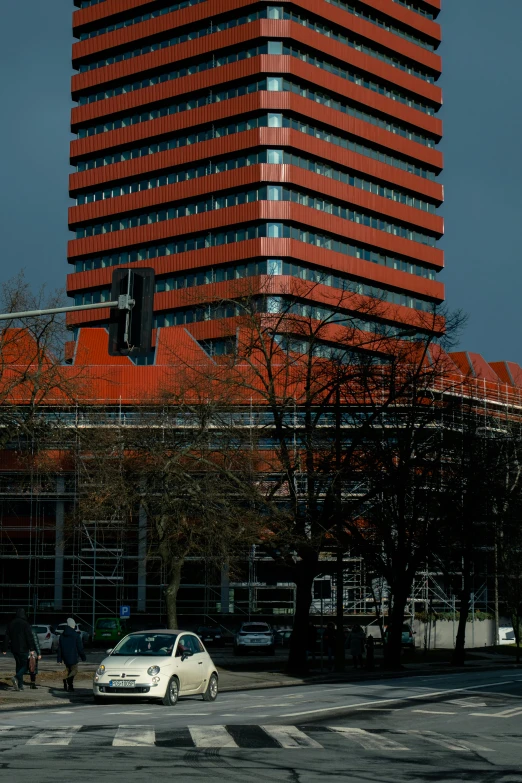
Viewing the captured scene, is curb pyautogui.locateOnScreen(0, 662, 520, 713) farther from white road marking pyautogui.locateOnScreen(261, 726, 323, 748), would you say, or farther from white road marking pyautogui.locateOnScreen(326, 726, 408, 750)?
white road marking pyautogui.locateOnScreen(326, 726, 408, 750)

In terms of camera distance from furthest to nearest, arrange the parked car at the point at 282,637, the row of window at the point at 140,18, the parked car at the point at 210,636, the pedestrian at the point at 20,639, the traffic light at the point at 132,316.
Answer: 1. the row of window at the point at 140,18
2. the parked car at the point at 282,637
3. the parked car at the point at 210,636
4. the pedestrian at the point at 20,639
5. the traffic light at the point at 132,316

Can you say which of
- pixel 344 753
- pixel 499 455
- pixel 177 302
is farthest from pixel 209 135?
pixel 344 753

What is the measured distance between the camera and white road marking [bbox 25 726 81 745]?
1502 cm

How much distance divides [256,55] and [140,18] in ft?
47.6

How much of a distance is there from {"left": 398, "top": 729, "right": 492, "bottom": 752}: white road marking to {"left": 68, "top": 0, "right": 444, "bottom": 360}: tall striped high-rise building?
76.9 m

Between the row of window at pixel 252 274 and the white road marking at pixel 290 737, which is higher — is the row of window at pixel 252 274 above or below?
above

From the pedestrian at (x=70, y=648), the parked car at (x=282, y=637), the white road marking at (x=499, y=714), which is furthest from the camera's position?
the parked car at (x=282, y=637)

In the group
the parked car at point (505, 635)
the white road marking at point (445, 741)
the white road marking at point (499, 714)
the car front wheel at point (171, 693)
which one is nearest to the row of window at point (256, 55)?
the parked car at point (505, 635)

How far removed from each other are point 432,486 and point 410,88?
7539 centimetres

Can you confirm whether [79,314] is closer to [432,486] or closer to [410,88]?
[410,88]

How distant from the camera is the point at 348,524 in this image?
1496 inches

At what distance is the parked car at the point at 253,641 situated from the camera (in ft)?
163

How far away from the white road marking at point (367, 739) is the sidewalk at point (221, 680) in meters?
6.73

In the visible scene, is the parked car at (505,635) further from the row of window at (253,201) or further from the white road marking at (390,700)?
the row of window at (253,201)
